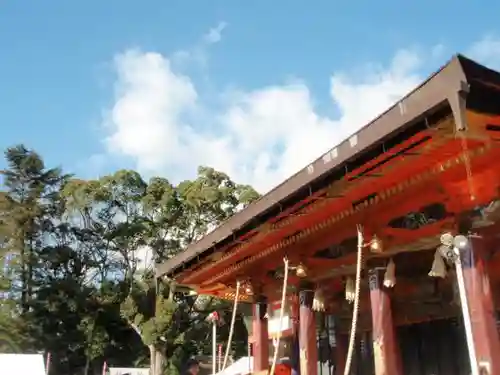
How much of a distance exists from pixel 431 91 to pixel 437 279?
483 centimetres

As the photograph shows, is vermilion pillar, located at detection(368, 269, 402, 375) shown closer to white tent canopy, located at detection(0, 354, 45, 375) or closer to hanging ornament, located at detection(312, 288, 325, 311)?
hanging ornament, located at detection(312, 288, 325, 311)

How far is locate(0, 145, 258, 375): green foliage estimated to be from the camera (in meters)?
30.2

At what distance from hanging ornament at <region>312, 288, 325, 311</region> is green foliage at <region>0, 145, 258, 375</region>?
68.1ft

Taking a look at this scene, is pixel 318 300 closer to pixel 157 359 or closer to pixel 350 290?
pixel 350 290

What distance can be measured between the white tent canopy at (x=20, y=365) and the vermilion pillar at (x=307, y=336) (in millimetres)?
→ 6857

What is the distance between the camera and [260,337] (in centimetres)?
1066

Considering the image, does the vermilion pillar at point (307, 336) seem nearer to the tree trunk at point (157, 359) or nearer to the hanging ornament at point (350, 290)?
the hanging ornament at point (350, 290)

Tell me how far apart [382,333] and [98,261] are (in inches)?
1141

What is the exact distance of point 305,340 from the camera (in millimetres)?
8500

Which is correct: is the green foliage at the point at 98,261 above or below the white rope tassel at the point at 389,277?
above

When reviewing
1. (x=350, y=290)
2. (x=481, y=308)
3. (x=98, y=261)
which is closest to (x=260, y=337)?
(x=350, y=290)

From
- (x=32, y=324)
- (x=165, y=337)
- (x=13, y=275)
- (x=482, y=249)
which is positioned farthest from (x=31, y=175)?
(x=482, y=249)

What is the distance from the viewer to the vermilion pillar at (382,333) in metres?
6.66

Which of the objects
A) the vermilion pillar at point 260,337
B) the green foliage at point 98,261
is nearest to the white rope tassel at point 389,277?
the vermilion pillar at point 260,337
